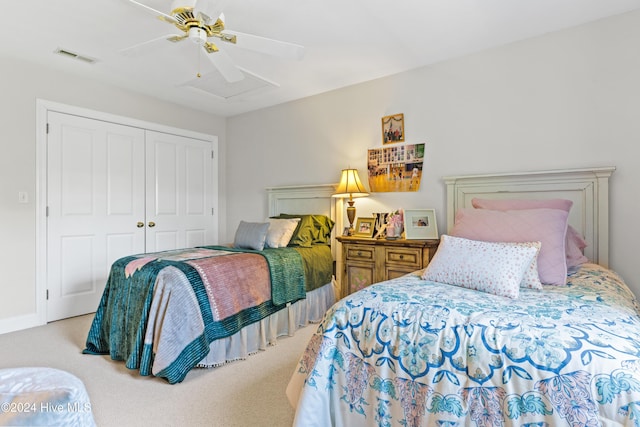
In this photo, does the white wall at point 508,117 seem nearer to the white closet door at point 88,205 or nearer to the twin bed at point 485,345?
the twin bed at point 485,345

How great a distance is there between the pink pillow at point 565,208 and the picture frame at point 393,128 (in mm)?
1215

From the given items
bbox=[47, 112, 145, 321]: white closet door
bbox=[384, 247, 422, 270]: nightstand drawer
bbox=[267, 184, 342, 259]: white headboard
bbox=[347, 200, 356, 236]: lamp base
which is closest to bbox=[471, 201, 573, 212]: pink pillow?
bbox=[384, 247, 422, 270]: nightstand drawer

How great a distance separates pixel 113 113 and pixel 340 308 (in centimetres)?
360

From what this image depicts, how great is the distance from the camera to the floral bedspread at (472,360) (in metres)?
0.98

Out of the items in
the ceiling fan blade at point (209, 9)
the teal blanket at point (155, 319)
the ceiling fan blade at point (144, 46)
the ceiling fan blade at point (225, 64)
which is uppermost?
the ceiling fan blade at point (209, 9)

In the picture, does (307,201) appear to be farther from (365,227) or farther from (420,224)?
(420,224)

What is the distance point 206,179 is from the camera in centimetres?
474

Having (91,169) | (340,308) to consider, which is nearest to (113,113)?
(91,169)

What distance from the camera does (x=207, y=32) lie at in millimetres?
2021

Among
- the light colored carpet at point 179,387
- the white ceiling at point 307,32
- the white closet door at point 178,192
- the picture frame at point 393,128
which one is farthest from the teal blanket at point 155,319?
the picture frame at point 393,128

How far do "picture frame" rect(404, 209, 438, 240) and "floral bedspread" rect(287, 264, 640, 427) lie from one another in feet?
4.29

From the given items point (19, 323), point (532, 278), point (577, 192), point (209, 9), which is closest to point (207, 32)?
point (209, 9)

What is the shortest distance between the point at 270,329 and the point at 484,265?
5.91 feet

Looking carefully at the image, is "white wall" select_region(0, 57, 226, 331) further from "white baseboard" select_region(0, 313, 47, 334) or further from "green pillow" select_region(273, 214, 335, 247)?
"green pillow" select_region(273, 214, 335, 247)
